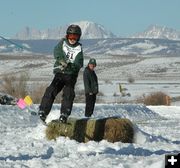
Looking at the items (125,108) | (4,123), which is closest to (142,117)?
(125,108)

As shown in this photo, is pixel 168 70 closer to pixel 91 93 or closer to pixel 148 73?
pixel 148 73

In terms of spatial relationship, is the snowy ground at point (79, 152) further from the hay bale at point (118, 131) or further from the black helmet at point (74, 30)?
the black helmet at point (74, 30)

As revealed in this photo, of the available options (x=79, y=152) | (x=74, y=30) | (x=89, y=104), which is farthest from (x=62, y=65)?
(x=89, y=104)

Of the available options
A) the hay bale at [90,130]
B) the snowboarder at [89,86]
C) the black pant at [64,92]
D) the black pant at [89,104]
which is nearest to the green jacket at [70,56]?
the black pant at [64,92]

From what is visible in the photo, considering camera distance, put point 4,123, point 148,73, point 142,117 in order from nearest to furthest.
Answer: point 4,123
point 142,117
point 148,73

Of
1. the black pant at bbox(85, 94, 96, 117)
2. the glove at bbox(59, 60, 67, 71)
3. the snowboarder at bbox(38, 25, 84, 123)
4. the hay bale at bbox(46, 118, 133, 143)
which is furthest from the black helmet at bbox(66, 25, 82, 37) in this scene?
the black pant at bbox(85, 94, 96, 117)

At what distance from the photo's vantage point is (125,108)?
977 inches

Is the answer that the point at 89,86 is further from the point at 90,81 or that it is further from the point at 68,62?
the point at 68,62

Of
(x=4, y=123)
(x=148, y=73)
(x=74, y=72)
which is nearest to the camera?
(x=74, y=72)

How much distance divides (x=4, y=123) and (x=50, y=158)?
29.9 ft

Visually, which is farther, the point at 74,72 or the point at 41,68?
the point at 41,68

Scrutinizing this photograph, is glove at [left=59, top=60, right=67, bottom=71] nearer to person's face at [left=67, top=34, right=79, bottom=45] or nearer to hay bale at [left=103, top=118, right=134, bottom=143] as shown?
person's face at [left=67, top=34, right=79, bottom=45]

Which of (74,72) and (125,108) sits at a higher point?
(74,72)

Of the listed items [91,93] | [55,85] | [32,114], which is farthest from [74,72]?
[32,114]
